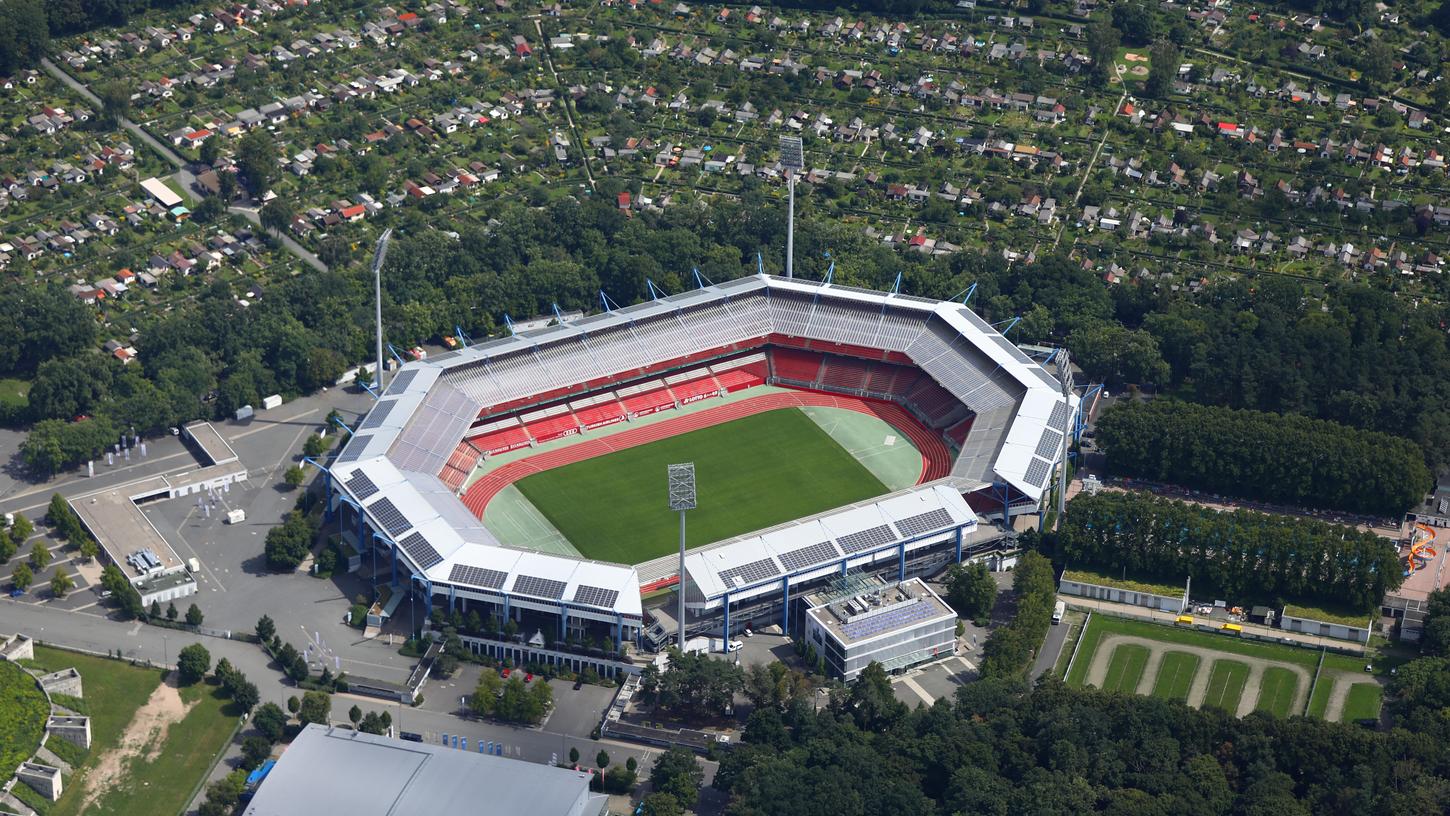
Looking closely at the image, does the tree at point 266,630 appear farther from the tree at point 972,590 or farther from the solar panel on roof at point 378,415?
the tree at point 972,590

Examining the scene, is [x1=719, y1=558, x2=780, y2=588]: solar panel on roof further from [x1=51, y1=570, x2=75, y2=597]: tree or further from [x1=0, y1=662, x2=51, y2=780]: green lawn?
[x1=51, y1=570, x2=75, y2=597]: tree

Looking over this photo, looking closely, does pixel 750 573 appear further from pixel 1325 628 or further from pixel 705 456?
pixel 1325 628

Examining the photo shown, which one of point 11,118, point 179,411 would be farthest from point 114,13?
point 179,411

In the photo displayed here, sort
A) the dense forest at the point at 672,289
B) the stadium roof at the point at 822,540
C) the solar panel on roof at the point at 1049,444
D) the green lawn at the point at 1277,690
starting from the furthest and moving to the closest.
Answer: the dense forest at the point at 672,289 → the solar panel on roof at the point at 1049,444 → the stadium roof at the point at 822,540 → the green lawn at the point at 1277,690

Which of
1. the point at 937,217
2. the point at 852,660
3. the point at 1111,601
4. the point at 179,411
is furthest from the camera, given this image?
the point at 937,217

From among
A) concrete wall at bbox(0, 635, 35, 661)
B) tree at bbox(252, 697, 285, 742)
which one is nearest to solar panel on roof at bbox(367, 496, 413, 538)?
tree at bbox(252, 697, 285, 742)

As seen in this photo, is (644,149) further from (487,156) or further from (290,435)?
(290,435)

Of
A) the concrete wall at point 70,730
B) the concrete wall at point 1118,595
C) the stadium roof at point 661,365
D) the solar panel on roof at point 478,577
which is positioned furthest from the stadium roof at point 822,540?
the concrete wall at point 70,730
